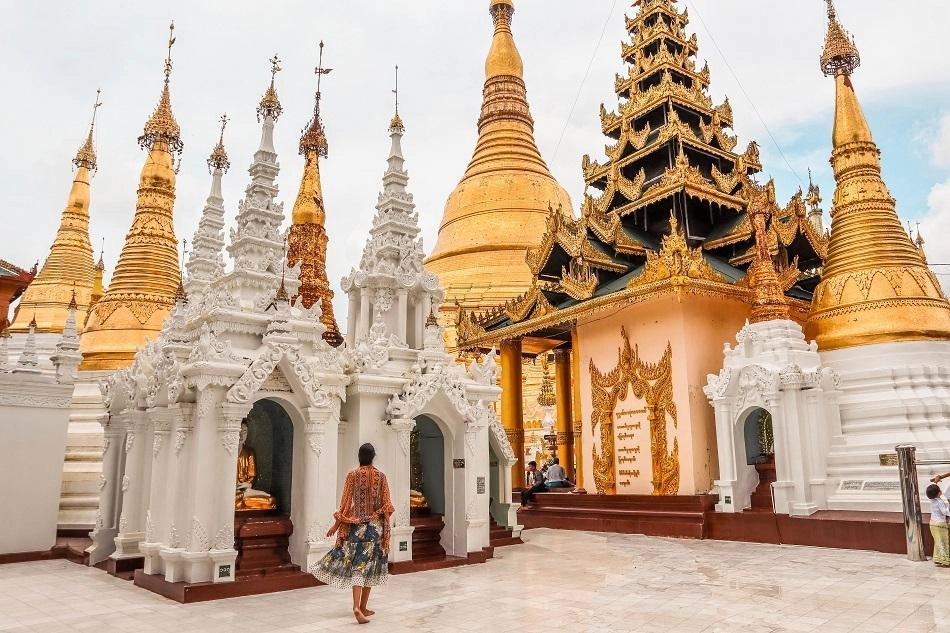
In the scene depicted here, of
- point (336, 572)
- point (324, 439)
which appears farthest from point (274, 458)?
point (336, 572)

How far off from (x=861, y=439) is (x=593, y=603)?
6.39m

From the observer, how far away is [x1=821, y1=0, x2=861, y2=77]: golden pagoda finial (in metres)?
13.4

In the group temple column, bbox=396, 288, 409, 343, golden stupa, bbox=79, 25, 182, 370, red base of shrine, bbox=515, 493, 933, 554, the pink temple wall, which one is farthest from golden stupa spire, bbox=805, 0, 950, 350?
golden stupa, bbox=79, 25, 182, 370

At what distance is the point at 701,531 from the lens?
36.2 feet

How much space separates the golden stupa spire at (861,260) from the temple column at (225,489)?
970 centimetres

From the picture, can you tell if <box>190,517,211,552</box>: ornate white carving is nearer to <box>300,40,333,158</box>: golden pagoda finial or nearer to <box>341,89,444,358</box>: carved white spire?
<box>341,89,444,358</box>: carved white spire

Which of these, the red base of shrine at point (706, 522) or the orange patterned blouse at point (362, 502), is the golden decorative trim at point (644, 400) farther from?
the orange patterned blouse at point (362, 502)

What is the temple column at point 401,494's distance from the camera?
8.44 meters

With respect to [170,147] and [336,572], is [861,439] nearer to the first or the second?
[336,572]

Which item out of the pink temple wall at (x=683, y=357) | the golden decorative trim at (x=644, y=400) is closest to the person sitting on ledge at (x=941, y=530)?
the pink temple wall at (x=683, y=357)

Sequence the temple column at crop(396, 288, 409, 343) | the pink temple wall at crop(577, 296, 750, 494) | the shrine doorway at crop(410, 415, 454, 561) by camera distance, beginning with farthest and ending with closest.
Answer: the pink temple wall at crop(577, 296, 750, 494), the temple column at crop(396, 288, 409, 343), the shrine doorway at crop(410, 415, 454, 561)

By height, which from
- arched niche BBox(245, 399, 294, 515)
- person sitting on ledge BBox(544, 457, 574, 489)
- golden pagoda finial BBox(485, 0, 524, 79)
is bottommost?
person sitting on ledge BBox(544, 457, 574, 489)

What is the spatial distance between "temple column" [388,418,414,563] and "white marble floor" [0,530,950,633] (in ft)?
1.56

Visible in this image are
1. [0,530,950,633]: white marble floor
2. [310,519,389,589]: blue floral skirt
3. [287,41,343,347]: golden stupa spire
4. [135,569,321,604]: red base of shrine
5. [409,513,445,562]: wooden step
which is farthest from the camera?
[287,41,343,347]: golden stupa spire
